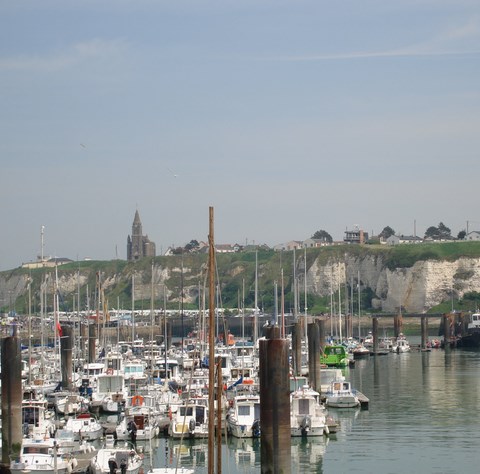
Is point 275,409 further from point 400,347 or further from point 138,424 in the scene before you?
point 400,347

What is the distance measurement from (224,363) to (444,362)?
3249 cm

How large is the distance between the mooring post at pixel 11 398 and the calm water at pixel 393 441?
224 inches

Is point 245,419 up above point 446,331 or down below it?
below

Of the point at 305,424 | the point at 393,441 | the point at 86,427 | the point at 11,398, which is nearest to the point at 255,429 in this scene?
the point at 305,424

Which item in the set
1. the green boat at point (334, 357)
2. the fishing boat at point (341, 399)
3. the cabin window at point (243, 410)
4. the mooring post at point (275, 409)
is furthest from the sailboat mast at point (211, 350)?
the green boat at point (334, 357)

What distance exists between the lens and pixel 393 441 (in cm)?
5422

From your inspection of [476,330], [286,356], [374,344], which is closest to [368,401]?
[286,356]

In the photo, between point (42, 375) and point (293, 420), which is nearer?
point (293, 420)

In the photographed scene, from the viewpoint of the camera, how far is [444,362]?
343ft

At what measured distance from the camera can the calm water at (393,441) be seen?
47.8m

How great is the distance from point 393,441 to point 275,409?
19.4 m

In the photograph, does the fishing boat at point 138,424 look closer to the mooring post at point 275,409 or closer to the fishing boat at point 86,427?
the fishing boat at point 86,427

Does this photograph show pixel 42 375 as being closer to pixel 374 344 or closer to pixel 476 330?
pixel 374 344

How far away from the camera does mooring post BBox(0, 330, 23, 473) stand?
44531 mm
